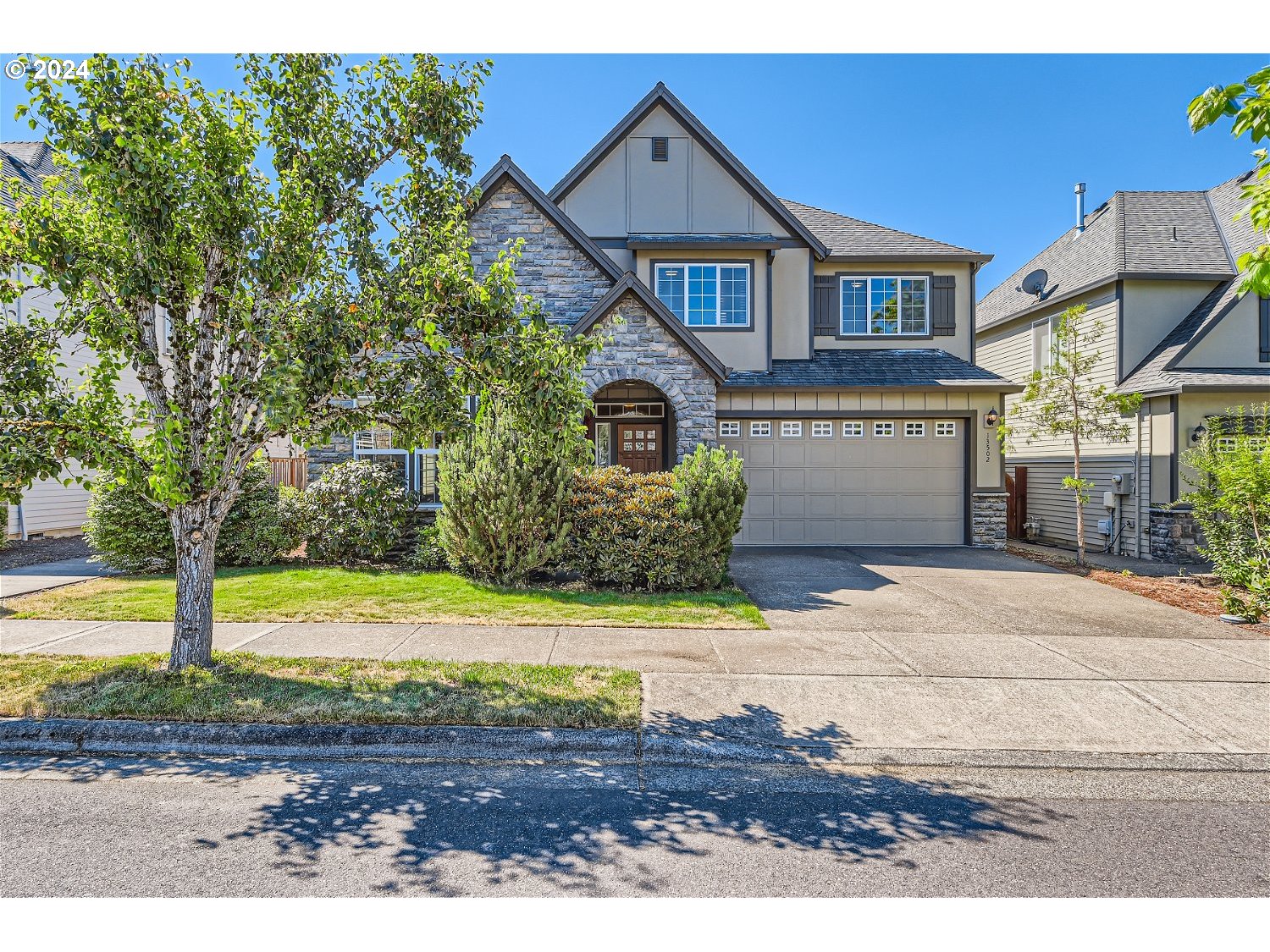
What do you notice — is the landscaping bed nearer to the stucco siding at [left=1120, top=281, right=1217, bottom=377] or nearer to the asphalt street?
the stucco siding at [left=1120, top=281, right=1217, bottom=377]

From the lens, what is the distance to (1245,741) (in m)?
5.01

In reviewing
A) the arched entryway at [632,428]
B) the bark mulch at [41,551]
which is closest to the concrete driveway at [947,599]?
the arched entryway at [632,428]

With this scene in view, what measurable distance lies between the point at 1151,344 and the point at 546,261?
1249 centimetres

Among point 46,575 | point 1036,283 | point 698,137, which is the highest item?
point 698,137

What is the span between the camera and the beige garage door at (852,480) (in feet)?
48.4

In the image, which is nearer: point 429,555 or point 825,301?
point 429,555

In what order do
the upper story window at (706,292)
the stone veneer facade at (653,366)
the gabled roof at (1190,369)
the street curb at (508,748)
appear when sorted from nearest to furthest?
the street curb at (508,748) < the stone veneer facade at (653,366) < the gabled roof at (1190,369) < the upper story window at (706,292)

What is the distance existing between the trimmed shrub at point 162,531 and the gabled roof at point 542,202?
246 inches

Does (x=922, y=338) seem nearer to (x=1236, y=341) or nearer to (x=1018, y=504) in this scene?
(x=1018, y=504)

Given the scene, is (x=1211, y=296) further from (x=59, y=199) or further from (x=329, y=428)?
(x=59, y=199)

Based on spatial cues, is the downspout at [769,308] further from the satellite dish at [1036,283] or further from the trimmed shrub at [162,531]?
the trimmed shrub at [162,531]

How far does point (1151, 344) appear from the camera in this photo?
1497 centimetres

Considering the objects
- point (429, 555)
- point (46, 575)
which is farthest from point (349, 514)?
point (46, 575)

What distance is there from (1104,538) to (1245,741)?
11840 mm
